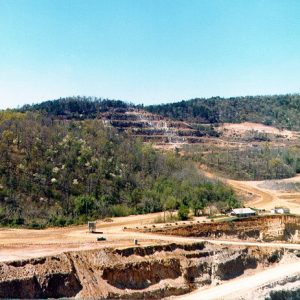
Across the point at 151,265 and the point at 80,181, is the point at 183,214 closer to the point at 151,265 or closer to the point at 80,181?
the point at 80,181

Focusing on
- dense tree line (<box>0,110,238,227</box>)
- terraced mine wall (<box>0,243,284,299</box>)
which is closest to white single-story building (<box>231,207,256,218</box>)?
dense tree line (<box>0,110,238,227</box>)

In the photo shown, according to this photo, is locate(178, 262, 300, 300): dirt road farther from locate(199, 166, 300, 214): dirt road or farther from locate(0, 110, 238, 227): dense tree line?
locate(199, 166, 300, 214): dirt road

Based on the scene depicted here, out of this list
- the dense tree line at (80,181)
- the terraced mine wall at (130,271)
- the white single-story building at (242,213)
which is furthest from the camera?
the white single-story building at (242,213)

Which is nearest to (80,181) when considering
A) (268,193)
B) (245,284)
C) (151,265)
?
(151,265)

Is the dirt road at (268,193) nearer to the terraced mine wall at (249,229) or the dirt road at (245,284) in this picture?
the terraced mine wall at (249,229)

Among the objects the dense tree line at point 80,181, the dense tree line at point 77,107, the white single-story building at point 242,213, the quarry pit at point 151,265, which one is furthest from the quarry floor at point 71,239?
the dense tree line at point 77,107

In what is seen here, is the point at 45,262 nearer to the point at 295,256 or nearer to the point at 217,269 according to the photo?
the point at 217,269

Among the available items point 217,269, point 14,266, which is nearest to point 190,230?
point 217,269
